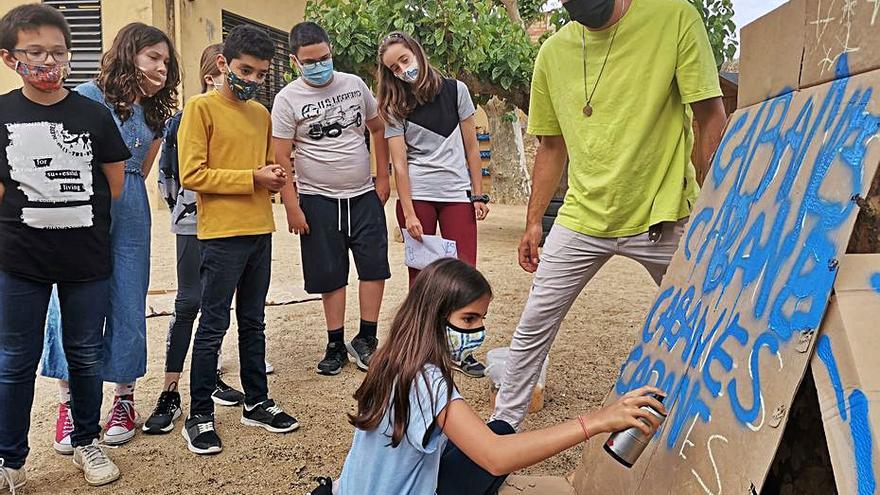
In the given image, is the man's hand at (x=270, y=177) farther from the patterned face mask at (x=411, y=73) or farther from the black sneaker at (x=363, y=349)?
the black sneaker at (x=363, y=349)

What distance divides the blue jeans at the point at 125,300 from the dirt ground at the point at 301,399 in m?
0.35

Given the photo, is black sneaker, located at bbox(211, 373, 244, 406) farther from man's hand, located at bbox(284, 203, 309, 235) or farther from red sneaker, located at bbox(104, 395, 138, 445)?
man's hand, located at bbox(284, 203, 309, 235)

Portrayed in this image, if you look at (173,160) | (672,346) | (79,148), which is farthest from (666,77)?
(173,160)

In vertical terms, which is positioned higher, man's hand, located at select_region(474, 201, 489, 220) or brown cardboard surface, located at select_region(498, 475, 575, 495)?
man's hand, located at select_region(474, 201, 489, 220)

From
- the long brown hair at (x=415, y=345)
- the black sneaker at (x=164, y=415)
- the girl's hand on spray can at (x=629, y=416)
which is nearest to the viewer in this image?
the girl's hand on spray can at (x=629, y=416)

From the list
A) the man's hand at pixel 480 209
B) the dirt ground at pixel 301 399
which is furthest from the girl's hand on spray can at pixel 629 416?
the man's hand at pixel 480 209

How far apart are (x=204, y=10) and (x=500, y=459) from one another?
1311 cm

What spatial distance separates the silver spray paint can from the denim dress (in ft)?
7.57

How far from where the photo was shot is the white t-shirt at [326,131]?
4.08 m

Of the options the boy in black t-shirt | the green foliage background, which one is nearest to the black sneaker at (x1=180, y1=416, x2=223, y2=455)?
the boy in black t-shirt

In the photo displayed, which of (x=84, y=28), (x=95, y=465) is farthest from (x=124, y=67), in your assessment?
(x=84, y=28)

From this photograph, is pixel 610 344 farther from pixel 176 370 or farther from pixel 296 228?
pixel 176 370

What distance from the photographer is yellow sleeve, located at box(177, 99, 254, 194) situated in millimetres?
3227

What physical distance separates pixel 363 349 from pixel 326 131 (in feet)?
4.15
